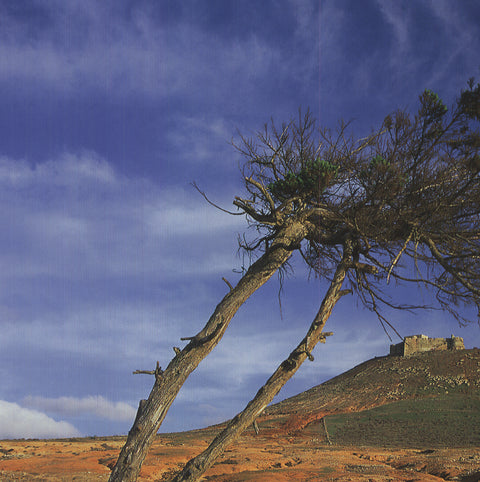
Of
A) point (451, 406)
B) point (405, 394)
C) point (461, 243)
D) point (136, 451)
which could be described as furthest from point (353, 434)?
point (136, 451)

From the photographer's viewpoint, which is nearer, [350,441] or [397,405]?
[350,441]

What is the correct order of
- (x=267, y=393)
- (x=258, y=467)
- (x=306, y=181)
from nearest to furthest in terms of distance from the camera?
(x=267, y=393) < (x=306, y=181) < (x=258, y=467)

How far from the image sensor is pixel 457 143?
1091 centimetres

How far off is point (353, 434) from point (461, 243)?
107ft

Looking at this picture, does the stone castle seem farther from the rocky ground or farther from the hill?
the rocky ground

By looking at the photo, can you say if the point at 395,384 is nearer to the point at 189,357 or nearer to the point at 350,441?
the point at 350,441

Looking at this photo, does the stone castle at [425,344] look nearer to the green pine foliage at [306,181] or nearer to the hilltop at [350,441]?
the hilltop at [350,441]

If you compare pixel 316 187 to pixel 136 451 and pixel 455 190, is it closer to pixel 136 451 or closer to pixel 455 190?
pixel 455 190

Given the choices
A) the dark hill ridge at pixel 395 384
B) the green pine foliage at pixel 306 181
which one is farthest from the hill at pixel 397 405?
the green pine foliage at pixel 306 181

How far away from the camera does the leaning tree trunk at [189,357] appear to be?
321 inches

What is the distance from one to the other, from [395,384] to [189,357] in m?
55.1

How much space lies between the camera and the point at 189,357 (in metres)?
8.98

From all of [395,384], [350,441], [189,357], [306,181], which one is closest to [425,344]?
[395,384]

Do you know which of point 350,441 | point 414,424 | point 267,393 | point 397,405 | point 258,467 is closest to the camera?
point 267,393
